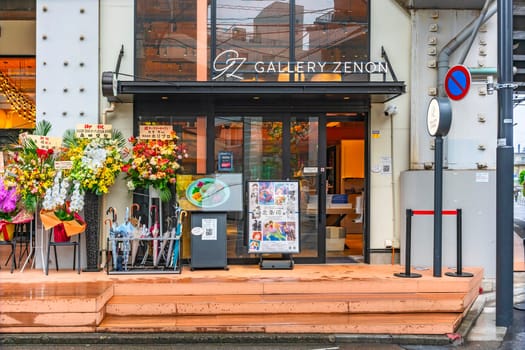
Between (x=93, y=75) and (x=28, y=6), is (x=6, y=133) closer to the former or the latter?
(x=28, y=6)

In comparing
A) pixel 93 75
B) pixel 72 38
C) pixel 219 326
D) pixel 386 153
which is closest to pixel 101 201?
pixel 93 75

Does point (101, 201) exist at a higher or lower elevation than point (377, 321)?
higher

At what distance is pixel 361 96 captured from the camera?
797 cm

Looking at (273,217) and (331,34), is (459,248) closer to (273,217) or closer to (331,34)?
(273,217)

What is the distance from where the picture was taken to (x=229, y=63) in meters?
8.02

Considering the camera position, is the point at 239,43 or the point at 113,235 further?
the point at 239,43

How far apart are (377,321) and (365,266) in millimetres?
2119

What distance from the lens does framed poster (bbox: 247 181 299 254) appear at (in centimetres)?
776

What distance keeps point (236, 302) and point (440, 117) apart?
359 cm

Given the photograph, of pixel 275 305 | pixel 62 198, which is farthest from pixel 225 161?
Result: pixel 275 305

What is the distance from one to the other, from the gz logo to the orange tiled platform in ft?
10.1

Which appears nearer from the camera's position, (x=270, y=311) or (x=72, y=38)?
(x=270, y=311)

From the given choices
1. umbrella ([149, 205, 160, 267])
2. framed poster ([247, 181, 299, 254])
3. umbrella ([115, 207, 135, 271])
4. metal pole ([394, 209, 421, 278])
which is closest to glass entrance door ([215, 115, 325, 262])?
framed poster ([247, 181, 299, 254])

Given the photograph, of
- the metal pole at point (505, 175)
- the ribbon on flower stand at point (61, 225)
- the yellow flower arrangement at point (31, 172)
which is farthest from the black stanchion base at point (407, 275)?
the yellow flower arrangement at point (31, 172)
